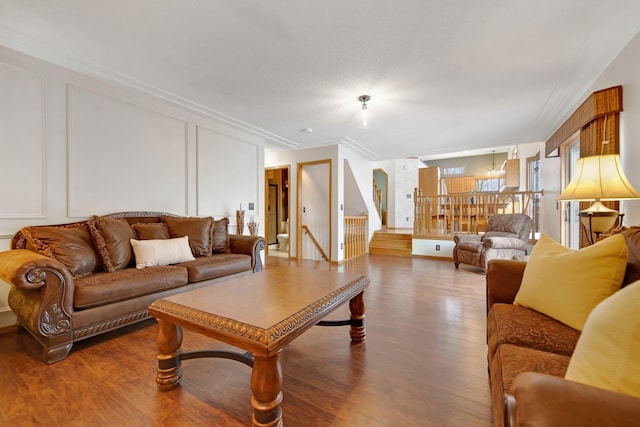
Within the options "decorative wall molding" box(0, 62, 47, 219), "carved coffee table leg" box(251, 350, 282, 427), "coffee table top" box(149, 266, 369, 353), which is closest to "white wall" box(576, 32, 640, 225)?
"coffee table top" box(149, 266, 369, 353)

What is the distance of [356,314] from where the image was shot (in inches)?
79.0

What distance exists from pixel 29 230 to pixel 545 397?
317cm

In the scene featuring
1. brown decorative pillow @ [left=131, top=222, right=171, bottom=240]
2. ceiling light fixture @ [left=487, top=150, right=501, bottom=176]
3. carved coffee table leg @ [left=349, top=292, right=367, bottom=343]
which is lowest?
carved coffee table leg @ [left=349, top=292, right=367, bottom=343]

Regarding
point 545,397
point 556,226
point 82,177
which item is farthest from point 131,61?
point 556,226

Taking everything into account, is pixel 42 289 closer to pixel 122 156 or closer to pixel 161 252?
pixel 161 252

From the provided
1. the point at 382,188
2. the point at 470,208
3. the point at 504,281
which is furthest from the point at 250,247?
the point at 382,188

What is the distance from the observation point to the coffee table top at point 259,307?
3.75ft

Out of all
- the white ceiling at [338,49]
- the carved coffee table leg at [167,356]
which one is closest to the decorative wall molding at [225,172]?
the white ceiling at [338,49]

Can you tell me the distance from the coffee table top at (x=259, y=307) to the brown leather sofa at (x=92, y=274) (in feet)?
2.69

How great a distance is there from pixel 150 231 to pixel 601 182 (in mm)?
3719

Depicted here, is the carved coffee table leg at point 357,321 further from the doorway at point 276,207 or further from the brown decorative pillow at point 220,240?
the doorway at point 276,207

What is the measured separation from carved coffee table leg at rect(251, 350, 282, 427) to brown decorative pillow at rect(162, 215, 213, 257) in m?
2.23

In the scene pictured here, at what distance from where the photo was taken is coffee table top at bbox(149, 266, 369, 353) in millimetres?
1142

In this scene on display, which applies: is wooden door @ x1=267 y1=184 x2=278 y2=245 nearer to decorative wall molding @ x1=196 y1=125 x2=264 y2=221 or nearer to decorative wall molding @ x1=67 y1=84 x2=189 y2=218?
decorative wall molding @ x1=196 y1=125 x2=264 y2=221
